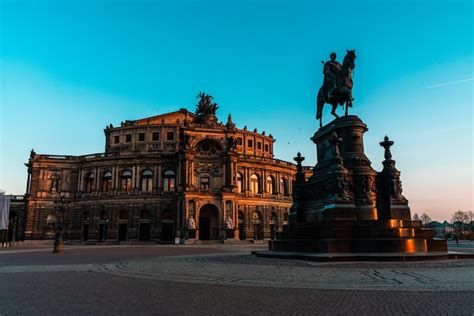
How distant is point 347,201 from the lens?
52.6 ft

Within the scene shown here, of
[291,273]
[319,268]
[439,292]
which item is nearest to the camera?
[439,292]

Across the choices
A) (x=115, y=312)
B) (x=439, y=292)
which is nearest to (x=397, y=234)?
(x=439, y=292)

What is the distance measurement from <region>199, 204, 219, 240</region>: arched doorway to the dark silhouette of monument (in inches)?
1413

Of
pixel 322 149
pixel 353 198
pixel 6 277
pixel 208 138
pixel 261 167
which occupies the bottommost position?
pixel 6 277

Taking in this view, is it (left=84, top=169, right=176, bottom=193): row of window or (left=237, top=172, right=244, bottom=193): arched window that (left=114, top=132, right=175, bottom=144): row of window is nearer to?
(left=84, top=169, right=176, bottom=193): row of window

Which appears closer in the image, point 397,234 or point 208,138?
point 397,234

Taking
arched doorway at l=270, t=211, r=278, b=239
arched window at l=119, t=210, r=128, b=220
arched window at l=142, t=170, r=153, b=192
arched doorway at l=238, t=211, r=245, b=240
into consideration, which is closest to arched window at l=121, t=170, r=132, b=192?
arched window at l=142, t=170, r=153, b=192

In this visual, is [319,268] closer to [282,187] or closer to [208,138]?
[208,138]

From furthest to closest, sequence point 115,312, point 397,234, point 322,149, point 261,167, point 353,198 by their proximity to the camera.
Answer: point 261,167 → point 322,149 → point 353,198 → point 397,234 → point 115,312

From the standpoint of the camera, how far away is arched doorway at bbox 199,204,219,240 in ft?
179

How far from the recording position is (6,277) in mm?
11102

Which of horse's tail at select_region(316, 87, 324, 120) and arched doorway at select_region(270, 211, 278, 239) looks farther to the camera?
arched doorway at select_region(270, 211, 278, 239)

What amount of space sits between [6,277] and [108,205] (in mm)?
46846

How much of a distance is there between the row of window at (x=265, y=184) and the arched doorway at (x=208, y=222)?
6.03 meters
